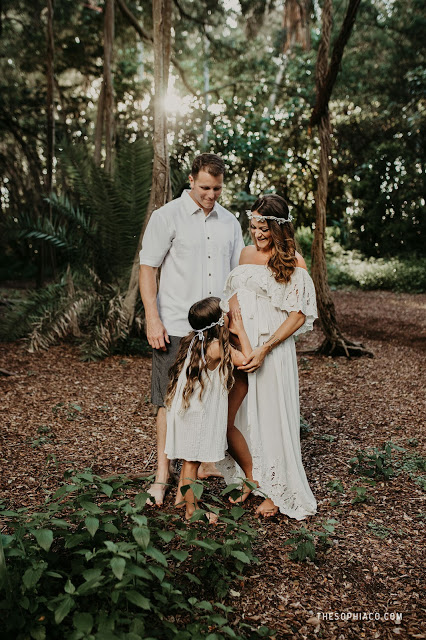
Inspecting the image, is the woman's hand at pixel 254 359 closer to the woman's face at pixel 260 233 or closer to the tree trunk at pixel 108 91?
the woman's face at pixel 260 233

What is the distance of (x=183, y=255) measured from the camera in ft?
11.6

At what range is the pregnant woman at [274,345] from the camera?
3266mm

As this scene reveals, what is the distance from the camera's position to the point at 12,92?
16.6 metres

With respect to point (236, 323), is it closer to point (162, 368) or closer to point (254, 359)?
point (254, 359)

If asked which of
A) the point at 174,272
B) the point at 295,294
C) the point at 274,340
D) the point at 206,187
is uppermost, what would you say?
the point at 206,187

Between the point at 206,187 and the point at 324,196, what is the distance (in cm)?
402

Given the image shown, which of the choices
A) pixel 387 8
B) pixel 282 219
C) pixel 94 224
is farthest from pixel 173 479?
pixel 387 8

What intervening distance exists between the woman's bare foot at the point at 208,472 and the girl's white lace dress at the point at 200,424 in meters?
0.69

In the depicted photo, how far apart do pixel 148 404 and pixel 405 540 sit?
2.98m

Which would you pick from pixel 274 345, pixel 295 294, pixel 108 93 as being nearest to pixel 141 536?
pixel 274 345

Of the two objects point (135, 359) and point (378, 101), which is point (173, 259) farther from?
point (378, 101)

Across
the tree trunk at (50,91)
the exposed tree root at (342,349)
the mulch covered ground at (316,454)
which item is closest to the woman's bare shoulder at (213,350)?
the mulch covered ground at (316,454)

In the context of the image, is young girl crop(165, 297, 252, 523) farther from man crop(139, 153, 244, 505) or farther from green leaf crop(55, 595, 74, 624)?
green leaf crop(55, 595, 74, 624)
